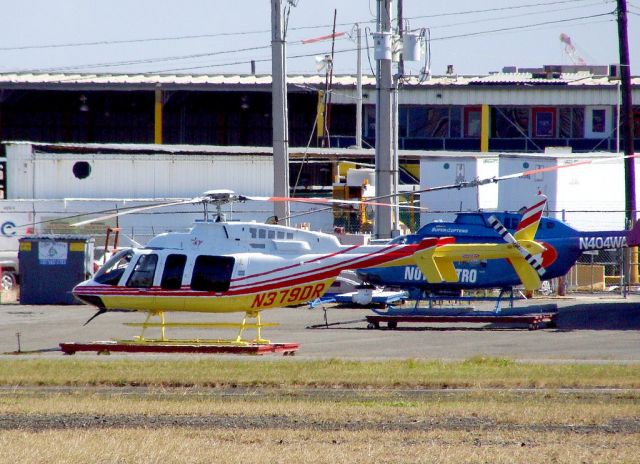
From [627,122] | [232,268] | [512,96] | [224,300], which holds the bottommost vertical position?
[224,300]

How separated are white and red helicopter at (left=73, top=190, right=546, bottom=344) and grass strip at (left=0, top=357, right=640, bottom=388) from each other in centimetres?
267

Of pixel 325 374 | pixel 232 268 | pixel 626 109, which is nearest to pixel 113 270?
pixel 232 268

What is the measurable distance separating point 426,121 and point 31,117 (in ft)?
92.9

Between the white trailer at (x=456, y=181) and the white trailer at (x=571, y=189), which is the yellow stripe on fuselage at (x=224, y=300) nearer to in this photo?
the white trailer at (x=571, y=189)

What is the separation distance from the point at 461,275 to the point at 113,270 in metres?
9.09

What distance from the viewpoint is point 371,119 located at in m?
66.8

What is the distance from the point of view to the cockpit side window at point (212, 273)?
21.7 metres

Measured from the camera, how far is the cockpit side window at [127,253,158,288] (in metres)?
21.8

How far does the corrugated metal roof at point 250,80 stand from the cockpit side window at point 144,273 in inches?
1630

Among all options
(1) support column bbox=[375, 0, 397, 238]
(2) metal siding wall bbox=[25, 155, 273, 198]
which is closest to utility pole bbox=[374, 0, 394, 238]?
(1) support column bbox=[375, 0, 397, 238]

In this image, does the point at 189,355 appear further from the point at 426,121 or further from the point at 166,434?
the point at 426,121

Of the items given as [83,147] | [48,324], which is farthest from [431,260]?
[83,147]

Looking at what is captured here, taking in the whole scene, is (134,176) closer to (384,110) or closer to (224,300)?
(384,110)

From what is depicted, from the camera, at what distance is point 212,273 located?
21.8 metres
